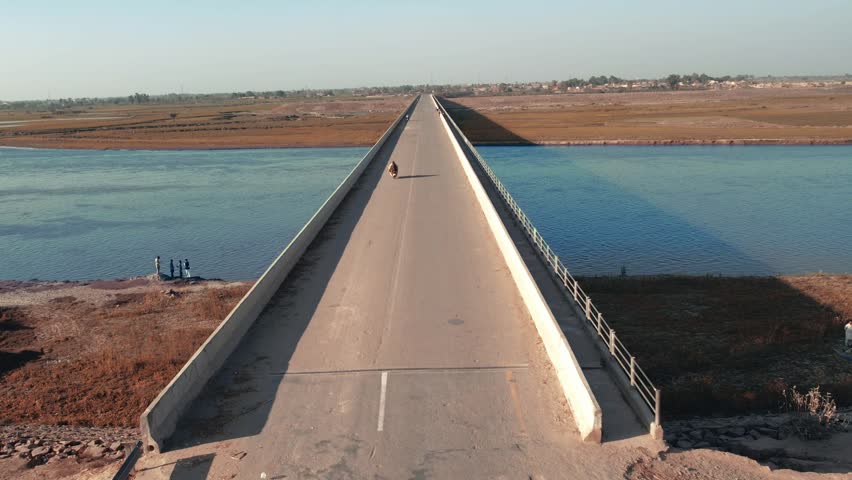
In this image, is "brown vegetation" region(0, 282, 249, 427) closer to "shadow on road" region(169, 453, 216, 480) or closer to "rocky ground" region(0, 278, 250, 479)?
"rocky ground" region(0, 278, 250, 479)

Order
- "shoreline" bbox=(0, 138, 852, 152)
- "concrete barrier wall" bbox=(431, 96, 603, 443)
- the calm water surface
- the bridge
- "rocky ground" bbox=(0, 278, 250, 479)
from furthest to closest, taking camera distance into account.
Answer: "shoreline" bbox=(0, 138, 852, 152)
the calm water surface
"rocky ground" bbox=(0, 278, 250, 479)
"concrete barrier wall" bbox=(431, 96, 603, 443)
the bridge

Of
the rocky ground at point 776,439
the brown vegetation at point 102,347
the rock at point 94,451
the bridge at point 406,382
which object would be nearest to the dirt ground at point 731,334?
the rocky ground at point 776,439

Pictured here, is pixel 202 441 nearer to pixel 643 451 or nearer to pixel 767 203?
pixel 643 451

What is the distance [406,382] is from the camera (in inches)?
456

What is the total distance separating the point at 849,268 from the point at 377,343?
24.0 metres

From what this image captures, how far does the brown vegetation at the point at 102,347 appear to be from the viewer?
1543 centimetres

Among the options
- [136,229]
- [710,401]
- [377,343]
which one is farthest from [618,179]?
[377,343]

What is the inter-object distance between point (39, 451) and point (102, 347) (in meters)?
7.55

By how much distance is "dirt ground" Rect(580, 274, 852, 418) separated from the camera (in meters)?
15.1

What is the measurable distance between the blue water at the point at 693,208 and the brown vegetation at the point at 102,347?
16.0 metres

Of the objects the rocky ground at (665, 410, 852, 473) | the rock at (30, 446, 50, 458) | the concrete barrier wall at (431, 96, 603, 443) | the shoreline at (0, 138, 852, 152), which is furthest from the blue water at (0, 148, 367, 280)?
the rocky ground at (665, 410, 852, 473)

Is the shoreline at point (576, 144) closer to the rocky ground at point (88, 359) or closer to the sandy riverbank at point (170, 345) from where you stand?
the sandy riverbank at point (170, 345)

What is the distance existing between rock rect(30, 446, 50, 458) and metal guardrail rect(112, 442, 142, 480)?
183 inches

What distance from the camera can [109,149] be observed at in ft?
275
